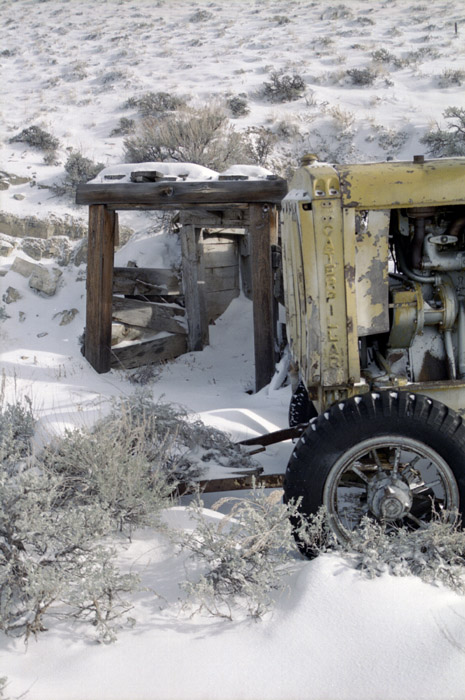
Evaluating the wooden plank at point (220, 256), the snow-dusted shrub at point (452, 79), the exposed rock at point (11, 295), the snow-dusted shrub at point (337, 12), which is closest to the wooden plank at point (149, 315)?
the wooden plank at point (220, 256)

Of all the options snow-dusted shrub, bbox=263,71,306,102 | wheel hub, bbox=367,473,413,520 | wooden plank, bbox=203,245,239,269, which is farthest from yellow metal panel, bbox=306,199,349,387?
snow-dusted shrub, bbox=263,71,306,102

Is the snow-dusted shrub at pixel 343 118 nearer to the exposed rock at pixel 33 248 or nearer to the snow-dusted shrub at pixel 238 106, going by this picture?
the snow-dusted shrub at pixel 238 106

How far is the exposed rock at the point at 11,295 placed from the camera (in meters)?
9.71

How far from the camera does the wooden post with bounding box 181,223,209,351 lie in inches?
371

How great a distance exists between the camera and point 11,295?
9.79 m

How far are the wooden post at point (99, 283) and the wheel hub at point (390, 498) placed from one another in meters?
5.15

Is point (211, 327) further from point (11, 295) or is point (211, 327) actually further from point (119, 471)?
point (119, 471)

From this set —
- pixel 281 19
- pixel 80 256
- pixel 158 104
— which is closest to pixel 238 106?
pixel 158 104

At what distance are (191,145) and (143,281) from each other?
3791 mm

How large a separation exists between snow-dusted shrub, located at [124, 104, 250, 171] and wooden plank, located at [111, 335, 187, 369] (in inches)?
176

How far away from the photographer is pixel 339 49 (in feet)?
66.5

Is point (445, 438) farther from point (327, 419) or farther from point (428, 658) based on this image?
point (428, 658)

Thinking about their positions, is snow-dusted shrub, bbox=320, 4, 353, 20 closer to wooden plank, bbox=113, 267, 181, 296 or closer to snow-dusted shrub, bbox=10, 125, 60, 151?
snow-dusted shrub, bbox=10, 125, 60, 151

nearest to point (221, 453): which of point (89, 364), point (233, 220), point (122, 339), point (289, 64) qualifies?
point (89, 364)
